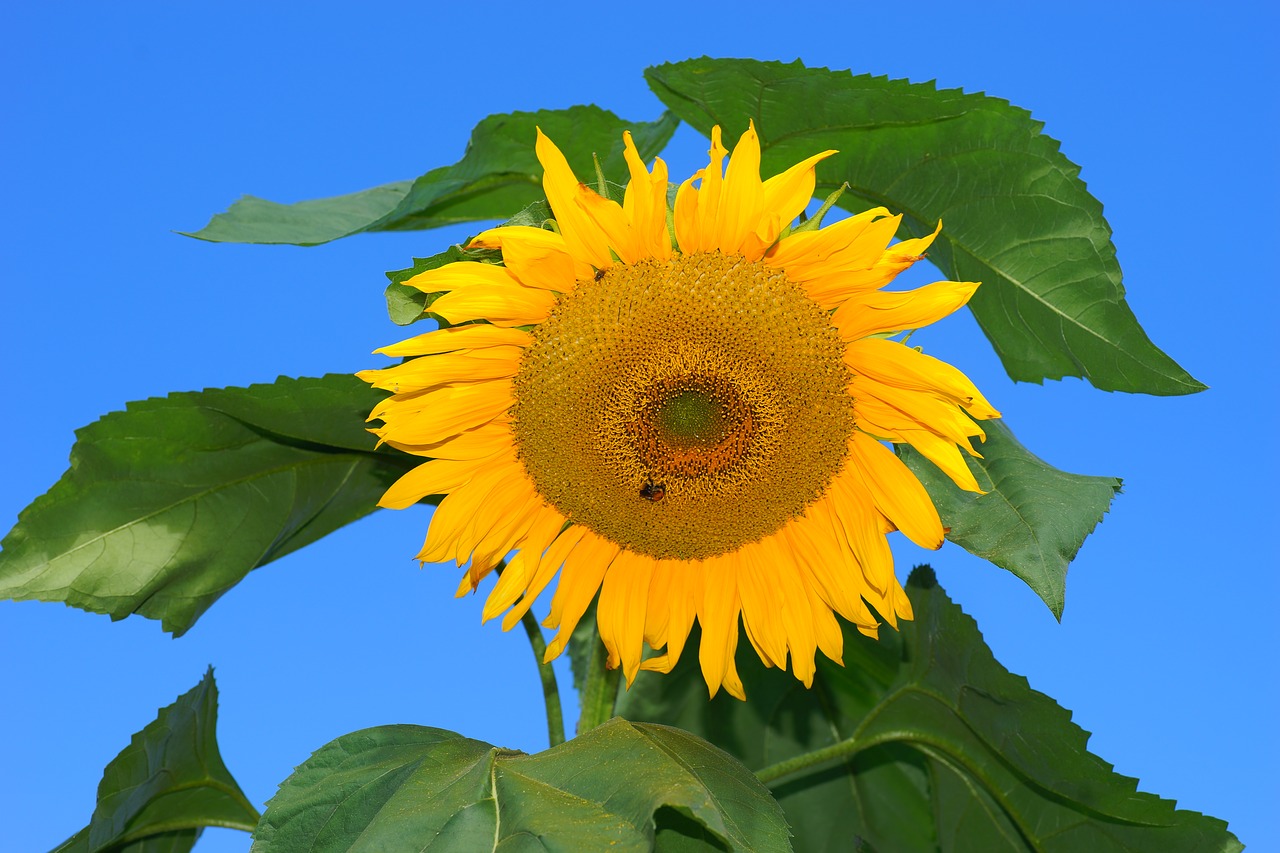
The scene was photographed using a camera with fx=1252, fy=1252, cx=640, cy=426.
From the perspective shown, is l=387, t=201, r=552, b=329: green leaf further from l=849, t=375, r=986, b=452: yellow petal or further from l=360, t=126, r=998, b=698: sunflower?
l=849, t=375, r=986, b=452: yellow petal

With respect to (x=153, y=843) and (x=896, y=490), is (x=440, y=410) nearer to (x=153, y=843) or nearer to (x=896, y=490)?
(x=896, y=490)

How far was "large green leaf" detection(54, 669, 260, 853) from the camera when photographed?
2.58 meters

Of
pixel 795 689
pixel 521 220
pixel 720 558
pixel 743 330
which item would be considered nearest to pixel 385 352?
pixel 521 220

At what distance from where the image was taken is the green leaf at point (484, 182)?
238 centimetres

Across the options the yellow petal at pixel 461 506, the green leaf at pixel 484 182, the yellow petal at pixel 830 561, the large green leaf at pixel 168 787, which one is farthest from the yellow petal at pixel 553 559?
the large green leaf at pixel 168 787

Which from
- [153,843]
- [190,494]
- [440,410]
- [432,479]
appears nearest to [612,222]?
[440,410]

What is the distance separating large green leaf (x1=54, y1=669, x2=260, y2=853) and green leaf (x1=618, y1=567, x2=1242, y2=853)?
0.88 meters

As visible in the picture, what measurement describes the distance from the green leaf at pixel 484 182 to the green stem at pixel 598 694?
902mm

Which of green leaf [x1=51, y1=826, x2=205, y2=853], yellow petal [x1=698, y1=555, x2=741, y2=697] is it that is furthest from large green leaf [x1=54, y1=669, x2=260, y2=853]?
yellow petal [x1=698, y1=555, x2=741, y2=697]

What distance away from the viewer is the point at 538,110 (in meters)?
2.36

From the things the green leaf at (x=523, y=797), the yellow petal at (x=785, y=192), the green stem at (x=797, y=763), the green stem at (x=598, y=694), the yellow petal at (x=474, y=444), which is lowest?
the green leaf at (x=523, y=797)

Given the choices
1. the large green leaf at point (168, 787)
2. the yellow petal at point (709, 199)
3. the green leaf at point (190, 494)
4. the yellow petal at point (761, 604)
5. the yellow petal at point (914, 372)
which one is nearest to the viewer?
the yellow petal at point (709, 199)

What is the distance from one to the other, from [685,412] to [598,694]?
591 millimetres

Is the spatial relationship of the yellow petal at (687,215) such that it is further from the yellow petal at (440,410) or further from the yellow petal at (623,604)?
the yellow petal at (623,604)
